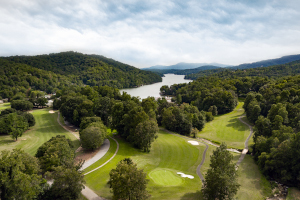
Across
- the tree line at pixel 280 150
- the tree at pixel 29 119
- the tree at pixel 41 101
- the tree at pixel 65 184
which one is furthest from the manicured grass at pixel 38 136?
the tree line at pixel 280 150

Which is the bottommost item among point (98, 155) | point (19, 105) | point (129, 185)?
point (98, 155)

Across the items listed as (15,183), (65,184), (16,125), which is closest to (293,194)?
(65,184)

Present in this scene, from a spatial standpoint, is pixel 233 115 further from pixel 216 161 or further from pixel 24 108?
pixel 24 108

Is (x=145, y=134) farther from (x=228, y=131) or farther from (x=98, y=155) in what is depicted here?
(x=228, y=131)

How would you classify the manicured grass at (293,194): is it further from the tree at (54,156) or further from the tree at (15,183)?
the tree at (15,183)

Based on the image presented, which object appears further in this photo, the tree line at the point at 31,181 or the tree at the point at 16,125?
the tree at the point at 16,125

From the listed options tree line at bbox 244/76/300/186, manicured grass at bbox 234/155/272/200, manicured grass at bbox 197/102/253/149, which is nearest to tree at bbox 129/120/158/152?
manicured grass at bbox 234/155/272/200
